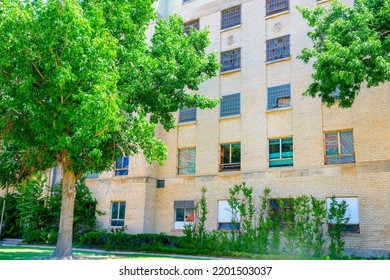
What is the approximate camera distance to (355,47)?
14.6 meters

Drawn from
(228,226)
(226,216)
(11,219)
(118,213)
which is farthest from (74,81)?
(11,219)

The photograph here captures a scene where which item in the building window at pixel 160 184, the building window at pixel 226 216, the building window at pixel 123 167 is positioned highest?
the building window at pixel 123 167

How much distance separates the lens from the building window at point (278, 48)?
23.4m

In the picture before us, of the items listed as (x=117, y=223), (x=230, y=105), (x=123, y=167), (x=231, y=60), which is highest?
(x=231, y=60)

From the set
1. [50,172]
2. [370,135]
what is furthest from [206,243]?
[50,172]

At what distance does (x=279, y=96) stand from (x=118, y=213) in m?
12.8

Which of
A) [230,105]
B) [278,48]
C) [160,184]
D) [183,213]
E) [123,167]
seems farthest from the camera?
[123,167]

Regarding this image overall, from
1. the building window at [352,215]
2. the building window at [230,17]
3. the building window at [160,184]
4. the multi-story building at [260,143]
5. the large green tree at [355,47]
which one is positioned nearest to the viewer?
the large green tree at [355,47]

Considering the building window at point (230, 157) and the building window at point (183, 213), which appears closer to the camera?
the building window at point (230, 157)

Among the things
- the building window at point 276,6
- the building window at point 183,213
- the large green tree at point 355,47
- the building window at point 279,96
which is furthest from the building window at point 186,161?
the large green tree at point 355,47

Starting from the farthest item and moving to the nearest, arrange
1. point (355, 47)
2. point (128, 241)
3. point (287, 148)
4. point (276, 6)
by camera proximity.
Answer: point (276, 6) < point (128, 241) < point (287, 148) < point (355, 47)

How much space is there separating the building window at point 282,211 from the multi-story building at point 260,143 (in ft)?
1.46

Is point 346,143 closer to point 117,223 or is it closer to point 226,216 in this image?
point 226,216

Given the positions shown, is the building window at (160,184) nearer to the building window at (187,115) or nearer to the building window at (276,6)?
the building window at (187,115)
